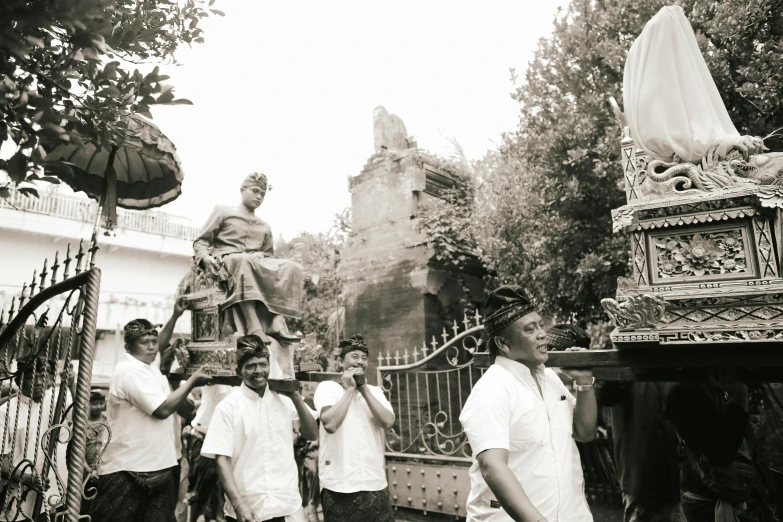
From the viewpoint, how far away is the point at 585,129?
23.5 feet

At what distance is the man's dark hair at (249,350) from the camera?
3619mm

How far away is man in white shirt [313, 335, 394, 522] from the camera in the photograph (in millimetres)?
3775

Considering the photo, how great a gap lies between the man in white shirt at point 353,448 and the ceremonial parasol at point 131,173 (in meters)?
2.14

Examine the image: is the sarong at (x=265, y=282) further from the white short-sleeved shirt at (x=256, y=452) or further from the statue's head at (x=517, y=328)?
the statue's head at (x=517, y=328)

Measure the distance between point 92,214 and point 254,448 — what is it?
57.7 feet

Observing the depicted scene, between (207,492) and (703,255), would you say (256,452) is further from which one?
(703,255)

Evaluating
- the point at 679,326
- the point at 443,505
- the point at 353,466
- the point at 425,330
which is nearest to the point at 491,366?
the point at 679,326

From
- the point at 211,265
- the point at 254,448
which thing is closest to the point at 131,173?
the point at 211,265

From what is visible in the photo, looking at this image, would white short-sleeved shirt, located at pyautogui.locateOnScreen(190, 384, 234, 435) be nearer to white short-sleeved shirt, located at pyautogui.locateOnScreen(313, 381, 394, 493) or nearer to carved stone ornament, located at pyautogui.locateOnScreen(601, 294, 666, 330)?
white short-sleeved shirt, located at pyautogui.locateOnScreen(313, 381, 394, 493)

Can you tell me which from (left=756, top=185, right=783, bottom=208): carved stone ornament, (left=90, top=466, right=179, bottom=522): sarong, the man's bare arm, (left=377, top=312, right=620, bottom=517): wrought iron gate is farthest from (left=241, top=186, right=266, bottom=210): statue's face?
(left=756, top=185, right=783, bottom=208): carved stone ornament

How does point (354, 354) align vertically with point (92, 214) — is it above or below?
below

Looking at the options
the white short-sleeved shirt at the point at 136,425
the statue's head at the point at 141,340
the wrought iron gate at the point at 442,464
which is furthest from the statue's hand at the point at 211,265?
the wrought iron gate at the point at 442,464

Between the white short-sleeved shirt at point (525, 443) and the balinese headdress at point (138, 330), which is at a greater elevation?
the balinese headdress at point (138, 330)

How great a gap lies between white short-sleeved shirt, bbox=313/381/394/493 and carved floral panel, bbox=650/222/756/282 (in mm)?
2251
